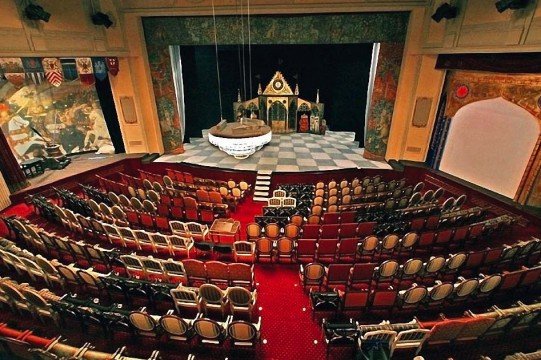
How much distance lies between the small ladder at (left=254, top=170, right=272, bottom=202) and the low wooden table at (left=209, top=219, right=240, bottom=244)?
9.22 ft

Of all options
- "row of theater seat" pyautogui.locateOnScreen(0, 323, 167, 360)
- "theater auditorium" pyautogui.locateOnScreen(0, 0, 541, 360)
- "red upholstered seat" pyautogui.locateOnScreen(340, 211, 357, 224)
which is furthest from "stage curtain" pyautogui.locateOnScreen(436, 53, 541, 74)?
"row of theater seat" pyautogui.locateOnScreen(0, 323, 167, 360)

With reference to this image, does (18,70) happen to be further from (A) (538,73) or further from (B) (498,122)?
(B) (498,122)

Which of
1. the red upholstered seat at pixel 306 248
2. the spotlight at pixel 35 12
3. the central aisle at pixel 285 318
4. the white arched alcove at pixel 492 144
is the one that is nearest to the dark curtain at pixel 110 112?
the spotlight at pixel 35 12

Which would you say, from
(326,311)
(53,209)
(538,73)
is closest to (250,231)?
(326,311)

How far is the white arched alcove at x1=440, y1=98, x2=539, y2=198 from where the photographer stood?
25.2 ft

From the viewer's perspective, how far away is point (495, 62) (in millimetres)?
7402

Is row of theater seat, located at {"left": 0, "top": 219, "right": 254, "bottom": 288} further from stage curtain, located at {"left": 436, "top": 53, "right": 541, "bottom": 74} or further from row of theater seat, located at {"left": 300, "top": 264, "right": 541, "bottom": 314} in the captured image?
stage curtain, located at {"left": 436, "top": 53, "right": 541, "bottom": 74}

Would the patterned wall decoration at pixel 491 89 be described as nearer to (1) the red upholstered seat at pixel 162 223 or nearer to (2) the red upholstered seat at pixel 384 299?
(2) the red upholstered seat at pixel 384 299

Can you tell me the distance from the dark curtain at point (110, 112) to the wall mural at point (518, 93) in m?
14.1

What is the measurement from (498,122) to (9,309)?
1324 cm

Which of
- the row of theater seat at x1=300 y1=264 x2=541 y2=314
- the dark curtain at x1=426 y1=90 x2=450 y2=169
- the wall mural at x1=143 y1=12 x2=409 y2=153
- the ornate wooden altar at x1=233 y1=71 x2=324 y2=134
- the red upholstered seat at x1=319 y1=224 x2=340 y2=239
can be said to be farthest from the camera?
the ornate wooden altar at x1=233 y1=71 x2=324 y2=134

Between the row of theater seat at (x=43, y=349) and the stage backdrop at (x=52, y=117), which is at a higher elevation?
the stage backdrop at (x=52, y=117)

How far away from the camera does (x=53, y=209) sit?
6957 mm

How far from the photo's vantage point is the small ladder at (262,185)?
9812 millimetres
